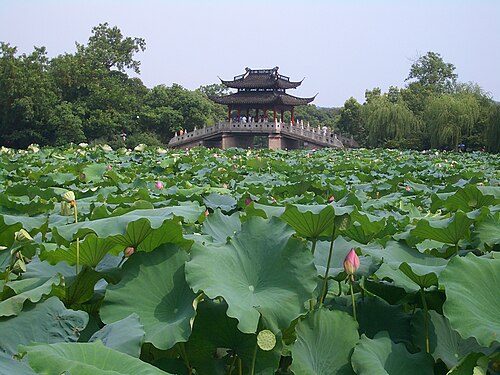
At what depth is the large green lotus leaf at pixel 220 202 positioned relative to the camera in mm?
2067

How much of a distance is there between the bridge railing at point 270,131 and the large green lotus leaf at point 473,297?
1080 inches

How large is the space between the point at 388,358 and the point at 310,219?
0.97 ft

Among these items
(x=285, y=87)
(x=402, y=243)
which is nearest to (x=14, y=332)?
(x=402, y=243)

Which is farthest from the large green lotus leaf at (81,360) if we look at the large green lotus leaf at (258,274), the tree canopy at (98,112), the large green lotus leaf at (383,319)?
the tree canopy at (98,112)

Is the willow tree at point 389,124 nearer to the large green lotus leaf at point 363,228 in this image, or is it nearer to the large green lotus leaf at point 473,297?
the large green lotus leaf at point 363,228

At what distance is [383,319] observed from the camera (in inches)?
34.8

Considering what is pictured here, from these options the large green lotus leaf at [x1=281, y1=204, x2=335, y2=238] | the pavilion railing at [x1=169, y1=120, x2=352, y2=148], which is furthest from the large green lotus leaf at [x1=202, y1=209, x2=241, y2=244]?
the pavilion railing at [x1=169, y1=120, x2=352, y2=148]

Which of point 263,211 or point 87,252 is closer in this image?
point 87,252

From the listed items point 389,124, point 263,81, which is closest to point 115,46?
point 263,81

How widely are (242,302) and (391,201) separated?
2005 millimetres

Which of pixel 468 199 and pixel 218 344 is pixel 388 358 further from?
pixel 468 199

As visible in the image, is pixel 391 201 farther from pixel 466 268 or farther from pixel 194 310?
pixel 194 310

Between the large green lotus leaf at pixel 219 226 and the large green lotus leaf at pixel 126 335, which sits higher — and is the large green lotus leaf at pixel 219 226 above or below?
above

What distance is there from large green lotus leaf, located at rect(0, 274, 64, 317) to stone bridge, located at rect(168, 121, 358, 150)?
2748cm
